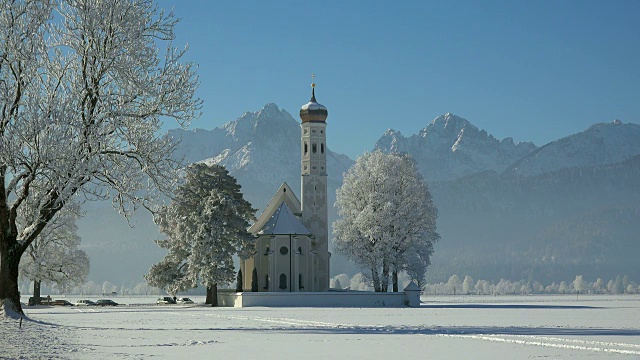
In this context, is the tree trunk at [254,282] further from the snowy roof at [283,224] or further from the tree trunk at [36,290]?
the tree trunk at [36,290]

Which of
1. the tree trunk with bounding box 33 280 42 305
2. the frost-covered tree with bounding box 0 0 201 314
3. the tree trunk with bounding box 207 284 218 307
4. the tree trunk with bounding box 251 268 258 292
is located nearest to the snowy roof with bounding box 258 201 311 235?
the tree trunk with bounding box 251 268 258 292

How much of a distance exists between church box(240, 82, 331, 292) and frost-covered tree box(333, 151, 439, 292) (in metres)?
8.08

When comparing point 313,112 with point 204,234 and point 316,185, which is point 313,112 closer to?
point 316,185

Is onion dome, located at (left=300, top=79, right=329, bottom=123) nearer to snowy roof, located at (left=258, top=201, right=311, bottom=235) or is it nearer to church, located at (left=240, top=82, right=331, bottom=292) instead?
church, located at (left=240, top=82, right=331, bottom=292)

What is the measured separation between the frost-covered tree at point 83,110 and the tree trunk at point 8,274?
4cm

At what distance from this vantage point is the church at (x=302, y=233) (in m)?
92.1

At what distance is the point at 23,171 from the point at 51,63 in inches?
178

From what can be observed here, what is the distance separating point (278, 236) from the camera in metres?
Result: 92.1

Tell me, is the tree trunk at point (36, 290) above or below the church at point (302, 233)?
below

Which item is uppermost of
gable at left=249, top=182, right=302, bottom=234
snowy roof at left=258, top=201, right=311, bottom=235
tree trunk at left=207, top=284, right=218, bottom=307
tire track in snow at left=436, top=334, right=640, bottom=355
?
gable at left=249, top=182, right=302, bottom=234

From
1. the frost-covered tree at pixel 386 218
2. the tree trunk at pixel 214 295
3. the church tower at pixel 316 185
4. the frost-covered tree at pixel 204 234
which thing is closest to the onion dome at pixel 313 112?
A: the church tower at pixel 316 185

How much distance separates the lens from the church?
9206 centimetres

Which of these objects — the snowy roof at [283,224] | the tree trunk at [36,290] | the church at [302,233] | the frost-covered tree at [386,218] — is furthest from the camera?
the snowy roof at [283,224]

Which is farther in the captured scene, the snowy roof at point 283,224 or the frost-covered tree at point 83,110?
the snowy roof at point 283,224
